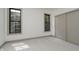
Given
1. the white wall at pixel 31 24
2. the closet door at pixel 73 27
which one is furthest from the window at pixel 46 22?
the closet door at pixel 73 27

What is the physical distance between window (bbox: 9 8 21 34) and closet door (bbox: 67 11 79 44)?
320cm

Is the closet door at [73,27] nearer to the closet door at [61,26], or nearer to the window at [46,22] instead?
the closet door at [61,26]

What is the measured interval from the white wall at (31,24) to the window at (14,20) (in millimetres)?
271

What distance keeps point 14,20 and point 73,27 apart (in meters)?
3.61

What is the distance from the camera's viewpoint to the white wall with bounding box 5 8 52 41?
4676 mm

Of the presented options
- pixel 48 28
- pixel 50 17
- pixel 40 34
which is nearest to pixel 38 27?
pixel 40 34

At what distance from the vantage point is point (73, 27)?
4.14 m

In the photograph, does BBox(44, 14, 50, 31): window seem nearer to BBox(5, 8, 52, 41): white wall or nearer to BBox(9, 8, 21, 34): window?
BBox(5, 8, 52, 41): white wall

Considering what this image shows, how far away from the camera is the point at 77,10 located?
12.4 feet

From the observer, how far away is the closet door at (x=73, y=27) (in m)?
3.88

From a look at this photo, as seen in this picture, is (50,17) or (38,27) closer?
(38,27)

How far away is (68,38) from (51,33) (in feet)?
7.43
